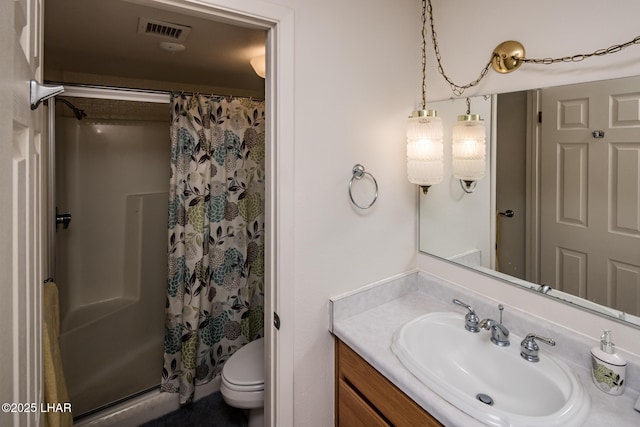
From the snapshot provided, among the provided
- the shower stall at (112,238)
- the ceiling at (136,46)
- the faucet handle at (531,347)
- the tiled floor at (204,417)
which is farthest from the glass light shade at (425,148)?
the shower stall at (112,238)

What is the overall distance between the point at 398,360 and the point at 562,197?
796mm

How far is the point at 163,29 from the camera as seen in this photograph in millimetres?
1626

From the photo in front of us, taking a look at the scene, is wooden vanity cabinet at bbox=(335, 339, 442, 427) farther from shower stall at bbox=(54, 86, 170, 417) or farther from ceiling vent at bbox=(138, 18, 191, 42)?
ceiling vent at bbox=(138, 18, 191, 42)

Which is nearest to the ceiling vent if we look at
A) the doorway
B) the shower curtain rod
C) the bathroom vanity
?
the shower curtain rod

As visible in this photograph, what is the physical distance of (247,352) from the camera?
1.83m

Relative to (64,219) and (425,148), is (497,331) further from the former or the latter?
(64,219)

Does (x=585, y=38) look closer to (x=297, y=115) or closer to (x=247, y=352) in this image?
(x=297, y=115)

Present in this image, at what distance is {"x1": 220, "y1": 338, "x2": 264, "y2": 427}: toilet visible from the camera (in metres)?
1.56

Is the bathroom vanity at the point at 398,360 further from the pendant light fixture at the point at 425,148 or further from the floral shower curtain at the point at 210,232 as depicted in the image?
the floral shower curtain at the point at 210,232

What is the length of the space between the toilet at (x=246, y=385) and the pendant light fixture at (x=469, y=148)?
1412mm

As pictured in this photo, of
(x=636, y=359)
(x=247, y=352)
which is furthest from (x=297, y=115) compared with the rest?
(x=247, y=352)

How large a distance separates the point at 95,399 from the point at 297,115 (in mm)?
2073

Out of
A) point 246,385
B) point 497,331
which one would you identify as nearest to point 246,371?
point 246,385

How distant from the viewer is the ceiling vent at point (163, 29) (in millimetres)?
1544
